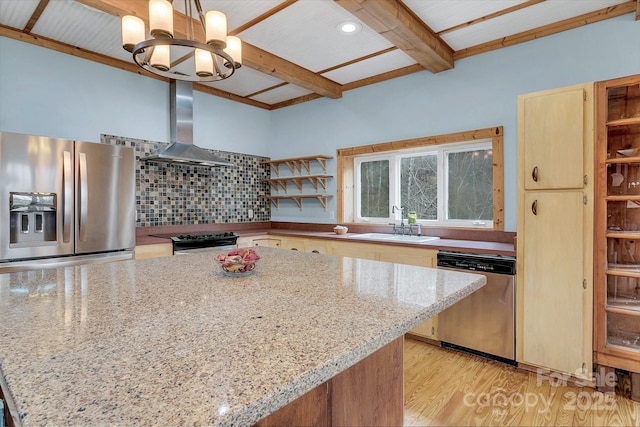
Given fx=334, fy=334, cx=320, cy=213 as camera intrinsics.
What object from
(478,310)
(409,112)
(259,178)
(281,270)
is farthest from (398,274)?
(259,178)

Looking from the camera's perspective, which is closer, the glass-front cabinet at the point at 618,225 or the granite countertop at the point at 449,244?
the glass-front cabinet at the point at 618,225

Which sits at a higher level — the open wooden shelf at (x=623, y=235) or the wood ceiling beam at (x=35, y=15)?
the wood ceiling beam at (x=35, y=15)

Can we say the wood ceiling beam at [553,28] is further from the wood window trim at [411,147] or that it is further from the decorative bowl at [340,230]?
the decorative bowl at [340,230]

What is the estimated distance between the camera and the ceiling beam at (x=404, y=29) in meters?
2.21

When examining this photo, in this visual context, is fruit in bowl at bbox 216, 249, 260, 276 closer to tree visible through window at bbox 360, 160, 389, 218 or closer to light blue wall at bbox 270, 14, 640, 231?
light blue wall at bbox 270, 14, 640, 231

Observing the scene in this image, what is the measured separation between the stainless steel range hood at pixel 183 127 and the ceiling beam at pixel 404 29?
2.23m

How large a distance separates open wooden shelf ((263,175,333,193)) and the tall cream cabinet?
236cm

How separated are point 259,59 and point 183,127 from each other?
1.30 m

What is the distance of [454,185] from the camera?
3443 mm

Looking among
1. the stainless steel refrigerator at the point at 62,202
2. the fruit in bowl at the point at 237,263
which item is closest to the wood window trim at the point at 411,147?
the stainless steel refrigerator at the point at 62,202

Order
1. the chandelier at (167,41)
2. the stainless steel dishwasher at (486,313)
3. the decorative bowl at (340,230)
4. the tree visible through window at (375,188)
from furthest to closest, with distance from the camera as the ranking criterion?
the tree visible through window at (375,188) → the decorative bowl at (340,230) → the stainless steel dishwasher at (486,313) → the chandelier at (167,41)

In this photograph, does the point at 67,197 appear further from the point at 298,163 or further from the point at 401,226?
the point at 401,226

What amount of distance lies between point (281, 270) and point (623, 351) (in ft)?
7.36

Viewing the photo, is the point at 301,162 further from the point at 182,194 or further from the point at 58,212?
the point at 58,212
